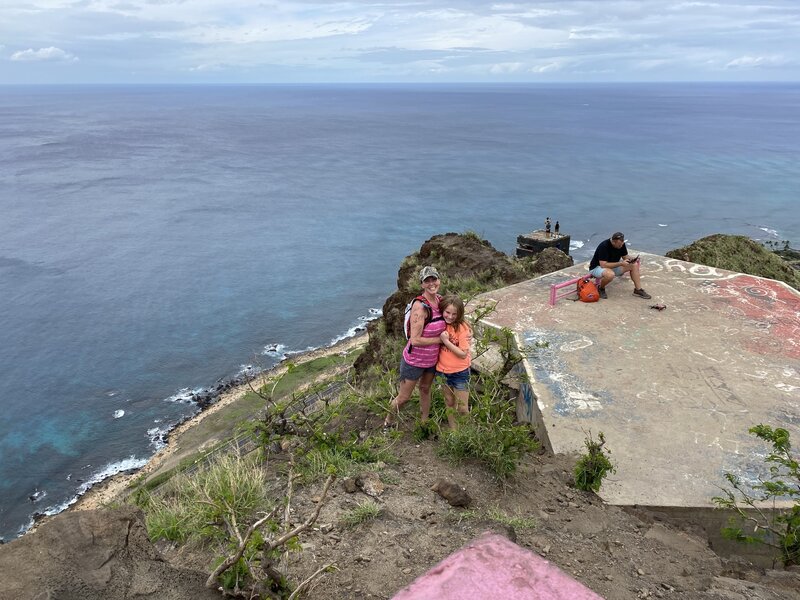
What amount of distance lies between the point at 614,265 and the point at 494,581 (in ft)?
27.5

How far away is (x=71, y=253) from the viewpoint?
137 feet

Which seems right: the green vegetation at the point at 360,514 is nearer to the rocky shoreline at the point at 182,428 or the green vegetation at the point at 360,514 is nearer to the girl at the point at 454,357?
the girl at the point at 454,357

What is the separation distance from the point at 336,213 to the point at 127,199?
20.9 meters

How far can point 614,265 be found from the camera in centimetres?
1038

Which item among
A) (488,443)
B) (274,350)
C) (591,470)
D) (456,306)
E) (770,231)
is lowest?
(274,350)

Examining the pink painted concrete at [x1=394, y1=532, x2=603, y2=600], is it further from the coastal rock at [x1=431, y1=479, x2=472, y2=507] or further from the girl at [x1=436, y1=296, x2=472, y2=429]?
the girl at [x1=436, y1=296, x2=472, y2=429]

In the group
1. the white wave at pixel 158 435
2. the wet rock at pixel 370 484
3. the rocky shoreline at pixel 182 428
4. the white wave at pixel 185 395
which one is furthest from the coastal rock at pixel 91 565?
the white wave at pixel 185 395

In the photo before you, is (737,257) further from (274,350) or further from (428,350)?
(274,350)

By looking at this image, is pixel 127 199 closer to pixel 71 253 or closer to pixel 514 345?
pixel 71 253

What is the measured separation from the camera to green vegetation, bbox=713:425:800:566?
14.9 feet

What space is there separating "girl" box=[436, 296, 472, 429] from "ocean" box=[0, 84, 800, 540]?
58.6ft

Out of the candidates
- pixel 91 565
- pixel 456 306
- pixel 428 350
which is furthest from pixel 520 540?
pixel 91 565

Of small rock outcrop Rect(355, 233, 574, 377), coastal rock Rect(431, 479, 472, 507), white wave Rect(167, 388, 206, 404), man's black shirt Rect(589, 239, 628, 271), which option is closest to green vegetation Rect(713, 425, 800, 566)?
coastal rock Rect(431, 479, 472, 507)

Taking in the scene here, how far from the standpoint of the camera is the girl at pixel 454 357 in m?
5.96
